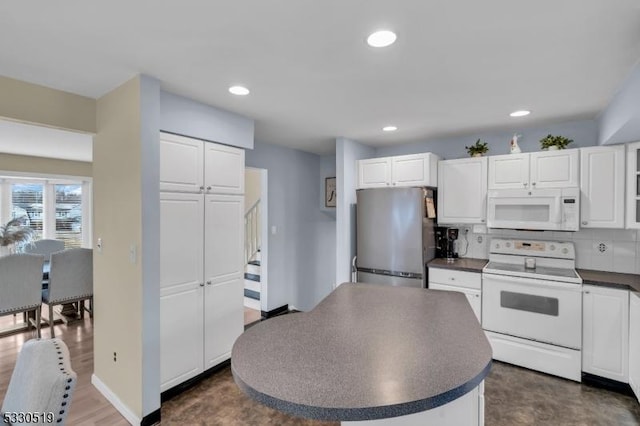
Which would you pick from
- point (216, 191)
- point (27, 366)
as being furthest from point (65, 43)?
point (27, 366)

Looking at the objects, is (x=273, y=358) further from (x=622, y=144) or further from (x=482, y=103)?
(x=622, y=144)

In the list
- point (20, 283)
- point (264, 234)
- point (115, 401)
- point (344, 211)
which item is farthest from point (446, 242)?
point (20, 283)

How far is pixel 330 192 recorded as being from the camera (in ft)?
15.9

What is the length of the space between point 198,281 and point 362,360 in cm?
184

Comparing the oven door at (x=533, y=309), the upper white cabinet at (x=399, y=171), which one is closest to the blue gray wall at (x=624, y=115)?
the oven door at (x=533, y=309)

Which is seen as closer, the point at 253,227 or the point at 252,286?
the point at 252,286

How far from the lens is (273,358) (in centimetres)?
121

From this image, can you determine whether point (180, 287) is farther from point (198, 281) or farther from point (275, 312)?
point (275, 312)

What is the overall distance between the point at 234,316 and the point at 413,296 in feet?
5.64

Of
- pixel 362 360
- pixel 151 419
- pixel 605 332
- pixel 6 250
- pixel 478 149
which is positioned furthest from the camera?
pixel 6 250

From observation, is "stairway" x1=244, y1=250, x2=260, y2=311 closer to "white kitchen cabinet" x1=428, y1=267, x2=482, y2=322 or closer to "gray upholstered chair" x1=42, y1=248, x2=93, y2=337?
"gray upholstered chair" x1=42, y1=248, x2=93, y2=337

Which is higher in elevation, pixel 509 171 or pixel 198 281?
pixel 509 171

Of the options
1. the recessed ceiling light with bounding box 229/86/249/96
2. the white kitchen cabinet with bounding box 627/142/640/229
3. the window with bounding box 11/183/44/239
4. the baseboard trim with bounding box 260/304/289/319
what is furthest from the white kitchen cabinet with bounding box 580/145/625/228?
the window with bounding box 11/183/44/239

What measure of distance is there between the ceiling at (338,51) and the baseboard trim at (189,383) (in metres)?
2.28
